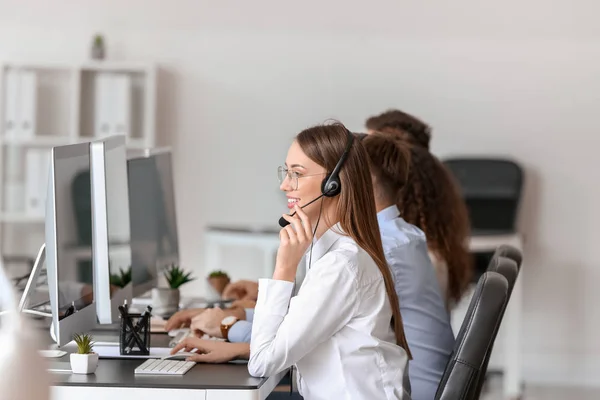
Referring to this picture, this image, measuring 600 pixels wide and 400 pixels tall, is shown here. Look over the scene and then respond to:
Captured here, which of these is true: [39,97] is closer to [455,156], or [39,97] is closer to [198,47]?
[198,47]

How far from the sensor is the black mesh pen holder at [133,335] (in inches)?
82.0

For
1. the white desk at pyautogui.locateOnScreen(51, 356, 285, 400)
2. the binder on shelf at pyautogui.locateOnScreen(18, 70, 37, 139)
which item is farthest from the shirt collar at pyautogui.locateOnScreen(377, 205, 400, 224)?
the binder on shelf at pyautogui.locateOnScreen(18, 70, 37, 139)

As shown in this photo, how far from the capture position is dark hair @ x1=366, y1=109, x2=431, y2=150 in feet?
10.5

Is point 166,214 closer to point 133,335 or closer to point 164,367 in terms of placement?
point 133,335

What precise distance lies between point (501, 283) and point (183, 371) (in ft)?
2.18

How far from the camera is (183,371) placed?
1.83m

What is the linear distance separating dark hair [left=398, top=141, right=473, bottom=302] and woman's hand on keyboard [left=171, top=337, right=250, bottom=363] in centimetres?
105

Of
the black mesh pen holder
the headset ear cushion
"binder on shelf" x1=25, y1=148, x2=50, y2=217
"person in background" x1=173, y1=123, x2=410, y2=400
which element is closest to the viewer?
"person in background" x1=173, y1=123, x2=410, y2=400

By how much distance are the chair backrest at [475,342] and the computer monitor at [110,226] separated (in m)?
0.83

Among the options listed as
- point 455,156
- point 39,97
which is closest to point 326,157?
point 455,156

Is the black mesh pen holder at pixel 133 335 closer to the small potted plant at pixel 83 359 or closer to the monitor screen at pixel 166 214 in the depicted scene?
the small potted plant at pixel 83 359

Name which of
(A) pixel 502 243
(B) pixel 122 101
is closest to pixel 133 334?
(A) pixel 502 243

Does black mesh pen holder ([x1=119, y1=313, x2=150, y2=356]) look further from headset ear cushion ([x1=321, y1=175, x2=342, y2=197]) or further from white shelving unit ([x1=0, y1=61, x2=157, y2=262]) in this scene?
white shelving unit ([x1=0, y1=61, x2=157, y2=262])

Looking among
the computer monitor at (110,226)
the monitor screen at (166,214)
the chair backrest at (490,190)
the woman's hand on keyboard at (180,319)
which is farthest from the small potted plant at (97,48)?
the woman's hand on keyboard at (180,319)
